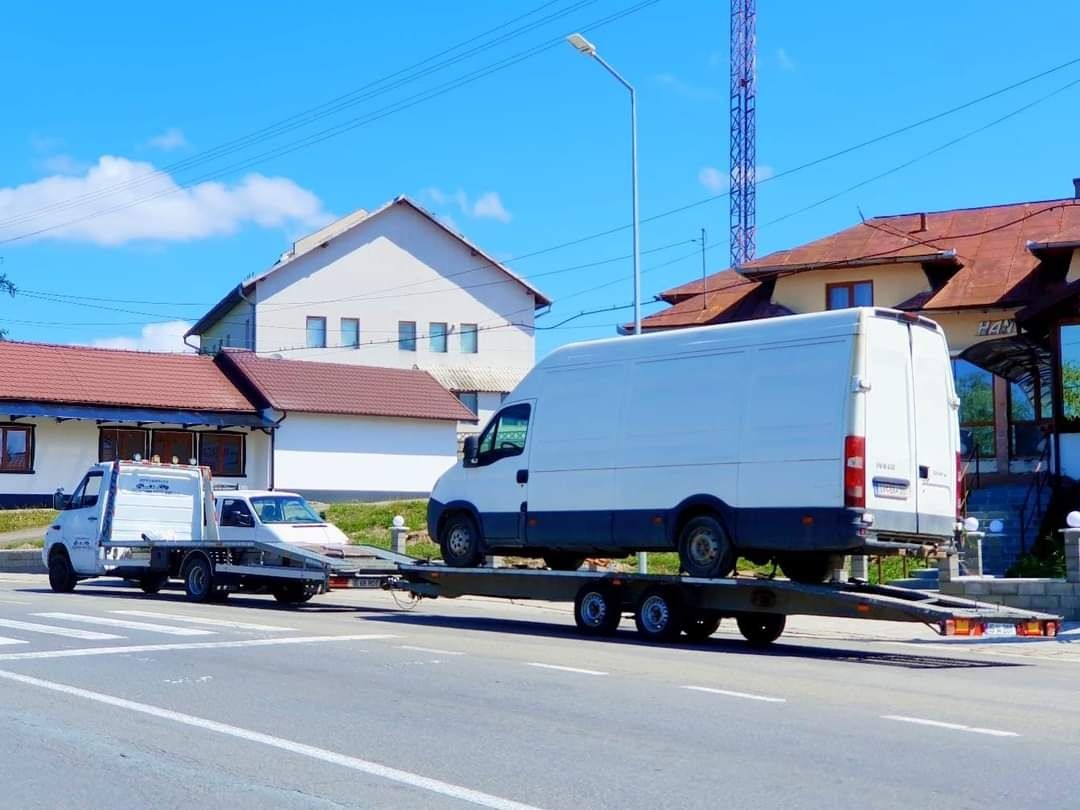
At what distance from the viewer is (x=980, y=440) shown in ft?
105

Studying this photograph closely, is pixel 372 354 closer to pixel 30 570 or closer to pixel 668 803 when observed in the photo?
pixel 30 570

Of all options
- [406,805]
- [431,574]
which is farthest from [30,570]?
[406,805]

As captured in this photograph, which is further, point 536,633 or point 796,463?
point 536,633

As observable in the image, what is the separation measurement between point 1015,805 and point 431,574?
11.5 meters

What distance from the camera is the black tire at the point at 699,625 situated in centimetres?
1577

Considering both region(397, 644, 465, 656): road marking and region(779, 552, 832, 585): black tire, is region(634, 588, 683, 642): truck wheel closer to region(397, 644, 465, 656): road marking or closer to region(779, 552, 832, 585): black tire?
region(779, 552, 832, 585): black tire

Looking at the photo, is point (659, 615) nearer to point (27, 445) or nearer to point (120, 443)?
point (27, 445)

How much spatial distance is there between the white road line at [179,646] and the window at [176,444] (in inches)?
1251

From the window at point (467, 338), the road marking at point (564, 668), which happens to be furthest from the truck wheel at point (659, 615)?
the window at point (467, 338)

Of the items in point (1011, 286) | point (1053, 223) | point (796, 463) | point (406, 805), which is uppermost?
point (1053, 223)

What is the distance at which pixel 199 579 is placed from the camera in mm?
21750

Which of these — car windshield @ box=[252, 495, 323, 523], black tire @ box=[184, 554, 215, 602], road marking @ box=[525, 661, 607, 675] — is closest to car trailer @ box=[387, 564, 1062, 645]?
road marking @ box=[525, 661, 607, 675]

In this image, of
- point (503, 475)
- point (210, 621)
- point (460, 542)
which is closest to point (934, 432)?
point (503, 475)

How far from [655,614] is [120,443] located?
107 feet
